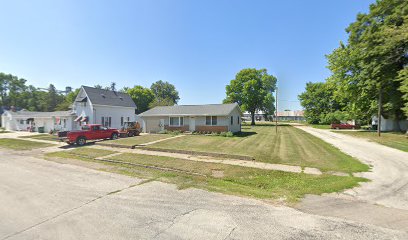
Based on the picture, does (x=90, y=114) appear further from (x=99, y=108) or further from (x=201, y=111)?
(x=201, y=111)

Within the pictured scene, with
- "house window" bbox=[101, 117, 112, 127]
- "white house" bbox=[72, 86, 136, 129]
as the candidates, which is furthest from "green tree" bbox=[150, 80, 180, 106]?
"house window" bbox=[101, 117, 112, 127]

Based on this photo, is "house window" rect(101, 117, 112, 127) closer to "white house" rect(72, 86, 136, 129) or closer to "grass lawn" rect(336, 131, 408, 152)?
"white house" rect(72, 86, 136, 129)

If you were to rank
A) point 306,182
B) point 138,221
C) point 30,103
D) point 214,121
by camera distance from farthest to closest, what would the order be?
point 30,103
point 214,121
point 306,182
point 138,221

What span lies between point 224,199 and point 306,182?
360 centimetres

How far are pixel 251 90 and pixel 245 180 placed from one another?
43420mm

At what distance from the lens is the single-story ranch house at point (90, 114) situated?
2839 cm

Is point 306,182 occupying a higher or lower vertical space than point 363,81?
lower

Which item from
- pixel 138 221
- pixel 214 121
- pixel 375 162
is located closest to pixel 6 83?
pixel 214 121

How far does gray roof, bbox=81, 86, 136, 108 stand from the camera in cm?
2895

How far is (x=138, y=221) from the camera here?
14.6 feet

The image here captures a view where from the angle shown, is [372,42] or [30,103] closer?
[372,42]

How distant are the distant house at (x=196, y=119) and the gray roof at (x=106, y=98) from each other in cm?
745

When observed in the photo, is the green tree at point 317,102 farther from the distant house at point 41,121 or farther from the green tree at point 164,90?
the distant house at point 41,121

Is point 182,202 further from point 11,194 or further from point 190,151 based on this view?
point 190,151
